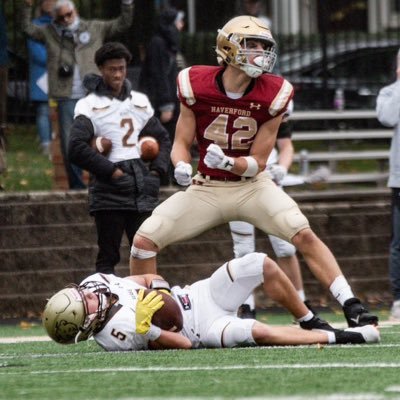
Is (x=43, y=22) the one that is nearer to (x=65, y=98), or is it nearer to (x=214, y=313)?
(x=65, y=98)

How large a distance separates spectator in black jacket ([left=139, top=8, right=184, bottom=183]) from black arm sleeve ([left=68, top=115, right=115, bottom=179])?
3221 mm

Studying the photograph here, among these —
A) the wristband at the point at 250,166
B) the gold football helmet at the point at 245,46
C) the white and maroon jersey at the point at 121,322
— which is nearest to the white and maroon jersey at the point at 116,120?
the gold football helmet at the point at 245,46

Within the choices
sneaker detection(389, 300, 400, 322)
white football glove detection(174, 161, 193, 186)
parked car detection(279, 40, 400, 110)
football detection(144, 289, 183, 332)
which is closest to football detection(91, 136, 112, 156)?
white football glove detection(174, 161, 193, 186)

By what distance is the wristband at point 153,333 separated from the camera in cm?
896

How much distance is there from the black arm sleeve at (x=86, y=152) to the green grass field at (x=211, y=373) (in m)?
2.22

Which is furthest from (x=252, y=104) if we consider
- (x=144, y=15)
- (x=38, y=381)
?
(x=144, y=15)

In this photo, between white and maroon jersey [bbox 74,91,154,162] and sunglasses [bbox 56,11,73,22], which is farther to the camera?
sunglasses [bbox 56,11,73,22]

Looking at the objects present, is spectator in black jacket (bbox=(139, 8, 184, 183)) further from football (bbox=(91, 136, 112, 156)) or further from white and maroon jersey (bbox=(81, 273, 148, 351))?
white and maroon jersey (bbox=(81, 273, 148, 351))

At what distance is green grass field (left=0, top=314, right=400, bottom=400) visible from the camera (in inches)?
278

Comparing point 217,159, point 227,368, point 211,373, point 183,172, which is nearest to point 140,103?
point 183,172

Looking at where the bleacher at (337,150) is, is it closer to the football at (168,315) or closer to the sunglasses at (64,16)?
the sunglasses at (64,16)

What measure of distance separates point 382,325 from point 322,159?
4858mm

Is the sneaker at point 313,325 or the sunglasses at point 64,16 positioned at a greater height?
the sunglasses at point 64,16

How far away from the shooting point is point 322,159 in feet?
53.8
